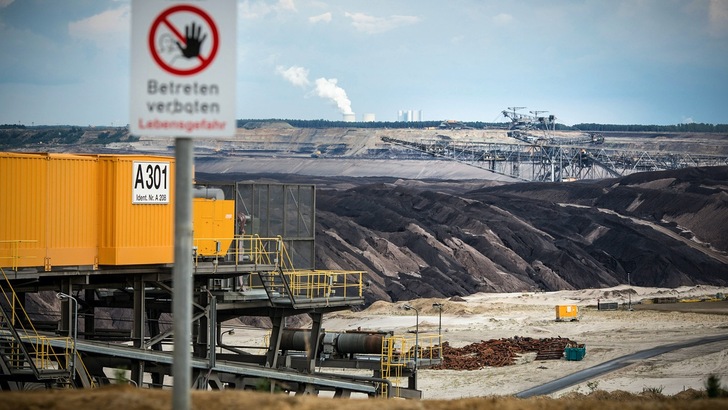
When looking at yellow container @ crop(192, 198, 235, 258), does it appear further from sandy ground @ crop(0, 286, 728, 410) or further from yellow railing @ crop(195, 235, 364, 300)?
sandy ground @ crop(0, 286, 728, 410)

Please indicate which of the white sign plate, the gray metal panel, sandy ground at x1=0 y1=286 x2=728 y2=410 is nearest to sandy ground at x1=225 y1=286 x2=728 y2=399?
sandy ground at x1=0 y1=286 x2=728 y2=410

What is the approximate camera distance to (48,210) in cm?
2769

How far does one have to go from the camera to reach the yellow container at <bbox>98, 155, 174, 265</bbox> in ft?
93.1

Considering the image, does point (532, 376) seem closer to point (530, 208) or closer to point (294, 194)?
point (294, 194)

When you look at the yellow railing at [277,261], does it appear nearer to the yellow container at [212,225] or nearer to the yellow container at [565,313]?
the yellow container at [212,225]

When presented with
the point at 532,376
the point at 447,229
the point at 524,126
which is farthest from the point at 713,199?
the point at 532,376

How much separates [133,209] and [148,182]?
79 cm

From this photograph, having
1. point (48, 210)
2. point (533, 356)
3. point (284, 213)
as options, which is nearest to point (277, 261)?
point (284, 213)

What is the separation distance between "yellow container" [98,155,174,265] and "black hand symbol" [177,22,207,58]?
19.8 meters

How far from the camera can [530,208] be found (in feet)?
390

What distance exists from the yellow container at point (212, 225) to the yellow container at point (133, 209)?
2936 mm

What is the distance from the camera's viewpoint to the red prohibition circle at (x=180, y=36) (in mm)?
8914

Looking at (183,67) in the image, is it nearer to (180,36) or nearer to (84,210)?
(180,36)

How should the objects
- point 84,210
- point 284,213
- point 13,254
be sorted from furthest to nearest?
point 284,213 → point 84,210 → point 13,254
